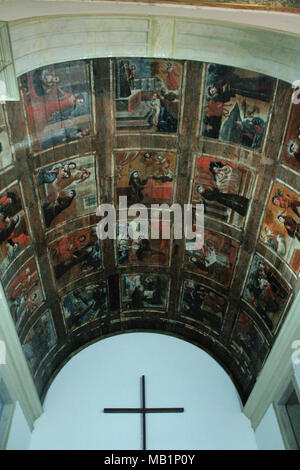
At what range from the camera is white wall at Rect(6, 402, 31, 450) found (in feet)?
31.1

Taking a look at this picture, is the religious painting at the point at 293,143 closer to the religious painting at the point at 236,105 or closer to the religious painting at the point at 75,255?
the religious painting at the point at 236,105

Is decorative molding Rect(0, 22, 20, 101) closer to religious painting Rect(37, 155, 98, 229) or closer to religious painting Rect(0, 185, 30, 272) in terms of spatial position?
religious painting Rect(0, 185, 30, 272)

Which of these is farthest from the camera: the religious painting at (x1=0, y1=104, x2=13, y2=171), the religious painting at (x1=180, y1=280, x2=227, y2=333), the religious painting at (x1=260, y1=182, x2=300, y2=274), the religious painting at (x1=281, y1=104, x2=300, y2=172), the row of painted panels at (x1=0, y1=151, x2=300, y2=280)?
the religious painting at (x1=180, y1=280, x2=227, y2=333)

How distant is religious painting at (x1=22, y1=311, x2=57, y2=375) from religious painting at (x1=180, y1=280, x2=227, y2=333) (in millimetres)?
3949

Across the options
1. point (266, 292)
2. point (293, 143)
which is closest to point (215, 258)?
point (266, 292)

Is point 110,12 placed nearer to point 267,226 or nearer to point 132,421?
point 267,226

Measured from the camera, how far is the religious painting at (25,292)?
9.88 meters

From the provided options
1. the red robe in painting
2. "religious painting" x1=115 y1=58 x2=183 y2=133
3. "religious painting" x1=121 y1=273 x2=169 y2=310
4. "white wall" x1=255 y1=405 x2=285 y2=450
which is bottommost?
"white wall" x1=255 y1=405 x2=285 y2=450

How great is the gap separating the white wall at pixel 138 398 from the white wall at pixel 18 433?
44cm

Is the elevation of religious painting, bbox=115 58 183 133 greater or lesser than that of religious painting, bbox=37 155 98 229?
greater

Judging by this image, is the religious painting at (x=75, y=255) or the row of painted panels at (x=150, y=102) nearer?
the row of painted panels at (x=150, y=102)

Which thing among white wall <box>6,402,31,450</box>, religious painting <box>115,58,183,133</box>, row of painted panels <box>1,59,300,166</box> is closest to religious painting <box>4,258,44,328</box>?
white wall <box>6,402,31,450</box>

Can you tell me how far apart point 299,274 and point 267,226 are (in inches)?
52.1

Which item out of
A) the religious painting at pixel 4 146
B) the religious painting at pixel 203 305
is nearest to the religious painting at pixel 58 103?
the religious painting at pixel 4 146
